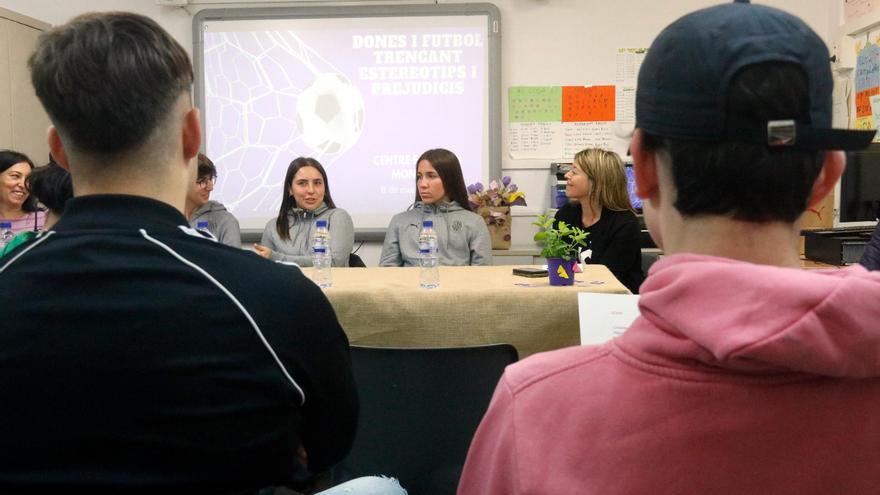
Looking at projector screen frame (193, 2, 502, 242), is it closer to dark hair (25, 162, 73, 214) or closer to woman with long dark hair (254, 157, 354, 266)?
woman with long dark hair (254, 157, 354, 266)

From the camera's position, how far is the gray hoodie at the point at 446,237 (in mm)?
3705

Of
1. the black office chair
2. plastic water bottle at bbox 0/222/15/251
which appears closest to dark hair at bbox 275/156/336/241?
plastic water bottle at bbox 0/222/15/251

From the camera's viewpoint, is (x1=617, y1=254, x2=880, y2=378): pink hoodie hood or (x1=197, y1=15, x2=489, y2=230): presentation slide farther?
(x1=197, y1=15, x2=489, y2=230): presentation slide

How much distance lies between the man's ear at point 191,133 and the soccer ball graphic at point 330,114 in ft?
13.1

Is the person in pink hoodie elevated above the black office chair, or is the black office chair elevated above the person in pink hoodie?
the person in pink hoodie

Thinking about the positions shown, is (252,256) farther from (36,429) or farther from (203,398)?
(36,429)

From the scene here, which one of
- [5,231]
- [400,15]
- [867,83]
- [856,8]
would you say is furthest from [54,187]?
[856,8]

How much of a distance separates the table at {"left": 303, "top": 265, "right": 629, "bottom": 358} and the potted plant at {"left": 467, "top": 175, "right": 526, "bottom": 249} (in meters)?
2.15

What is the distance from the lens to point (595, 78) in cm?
487

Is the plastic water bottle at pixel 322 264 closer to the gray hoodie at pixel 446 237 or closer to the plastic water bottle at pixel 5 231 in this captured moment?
the gray hoodie at pixel 446 237

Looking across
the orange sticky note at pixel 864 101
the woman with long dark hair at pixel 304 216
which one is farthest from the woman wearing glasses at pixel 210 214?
the orange sticky note at pixel 864 101

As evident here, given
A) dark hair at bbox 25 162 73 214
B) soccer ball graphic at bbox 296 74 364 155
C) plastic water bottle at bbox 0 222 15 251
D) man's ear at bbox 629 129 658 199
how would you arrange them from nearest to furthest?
man's ear at bbox 629 129 658 199 < dark hair at bbox 25 162 73 214 < plastic water bottle at bbox 0 222 15 251 < soccer ball graphic at bbox 296 74 364 155

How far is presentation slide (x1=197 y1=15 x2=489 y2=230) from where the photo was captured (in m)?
4.85

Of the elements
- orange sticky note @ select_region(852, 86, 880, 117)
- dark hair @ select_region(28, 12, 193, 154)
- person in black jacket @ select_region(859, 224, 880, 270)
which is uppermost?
orange sticky note @ select_region(852, 86, 880, 117)
